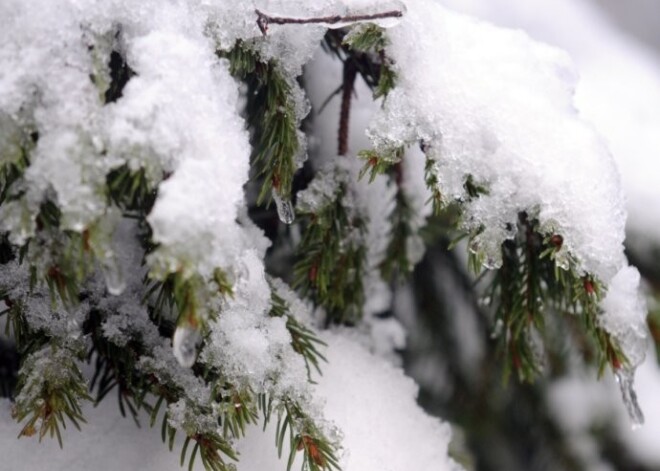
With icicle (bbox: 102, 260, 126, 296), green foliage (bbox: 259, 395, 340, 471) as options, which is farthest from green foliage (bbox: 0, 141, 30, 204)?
green foliage (bbox: 259, 395, 340, 471)

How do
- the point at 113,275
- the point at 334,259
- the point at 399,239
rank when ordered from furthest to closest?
the point at 399,239
the point at 334,259
the point at 113,275

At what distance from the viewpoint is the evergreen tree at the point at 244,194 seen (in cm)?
60

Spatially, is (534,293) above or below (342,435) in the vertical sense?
above

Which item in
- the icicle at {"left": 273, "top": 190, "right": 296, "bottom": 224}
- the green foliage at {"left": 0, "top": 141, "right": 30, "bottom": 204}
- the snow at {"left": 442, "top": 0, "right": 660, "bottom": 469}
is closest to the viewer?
the green foliage at {"left": 0, "top": 141, "right": 30, "bottom": 204}

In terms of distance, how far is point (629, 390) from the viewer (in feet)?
2.83

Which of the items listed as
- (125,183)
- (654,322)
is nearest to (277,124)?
(125,183)

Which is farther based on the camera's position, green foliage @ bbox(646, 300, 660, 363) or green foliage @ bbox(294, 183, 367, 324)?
green foliage @ bbox(646, 300, 660, 363)

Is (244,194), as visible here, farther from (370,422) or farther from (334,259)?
(370,422)

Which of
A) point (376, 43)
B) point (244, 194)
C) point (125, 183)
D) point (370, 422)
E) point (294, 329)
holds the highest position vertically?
point (376, 43)

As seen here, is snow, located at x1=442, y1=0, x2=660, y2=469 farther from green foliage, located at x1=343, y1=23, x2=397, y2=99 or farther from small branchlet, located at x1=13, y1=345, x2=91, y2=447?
small branchlet, located at x1=13, y1=345, x2=91, y2=447

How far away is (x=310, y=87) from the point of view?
1.18 m

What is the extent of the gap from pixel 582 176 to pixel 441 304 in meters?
0.56

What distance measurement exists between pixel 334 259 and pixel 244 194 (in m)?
0.19

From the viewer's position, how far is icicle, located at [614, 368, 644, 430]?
0.84 meters
